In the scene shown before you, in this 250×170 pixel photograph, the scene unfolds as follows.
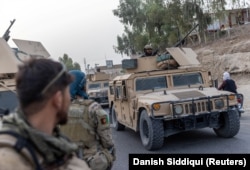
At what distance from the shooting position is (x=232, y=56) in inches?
841

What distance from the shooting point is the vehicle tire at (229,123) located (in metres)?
6.86

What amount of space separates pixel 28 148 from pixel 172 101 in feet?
17.2

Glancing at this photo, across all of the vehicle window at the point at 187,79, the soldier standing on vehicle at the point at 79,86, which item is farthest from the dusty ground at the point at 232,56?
the soldier standing on vehicle at the point at 79,86

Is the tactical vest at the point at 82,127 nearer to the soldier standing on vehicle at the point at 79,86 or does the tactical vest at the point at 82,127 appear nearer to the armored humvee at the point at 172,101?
the soldier standing on vehicle at the point at 79,86

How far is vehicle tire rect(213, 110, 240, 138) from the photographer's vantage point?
6863 mm

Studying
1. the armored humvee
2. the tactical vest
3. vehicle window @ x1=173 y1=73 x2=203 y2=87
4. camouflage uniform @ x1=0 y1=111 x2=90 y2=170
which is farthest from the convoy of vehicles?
camouflage uniform @ x1=0 y1=111 x2=90 y2=170

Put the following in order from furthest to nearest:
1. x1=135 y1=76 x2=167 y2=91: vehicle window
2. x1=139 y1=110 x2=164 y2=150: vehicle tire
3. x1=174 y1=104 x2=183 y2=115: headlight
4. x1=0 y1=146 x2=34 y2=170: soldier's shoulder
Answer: x1=135 y1=76 x2=167 y2=91: vehicle window
x1=139 y1=110 x2=164 y2=150: vehicle tire
x1=174 y1=104 x2=183 y2=115: headlight
x1=0 y1=146 x2=34 y2=170: soldier's shoulder

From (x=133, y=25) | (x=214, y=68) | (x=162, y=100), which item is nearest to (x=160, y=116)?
(x=162, y=100)

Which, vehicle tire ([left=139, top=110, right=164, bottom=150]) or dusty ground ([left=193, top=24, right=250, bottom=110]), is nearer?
vehicle tire ([left=139, top=110, right=164, bottom=150])

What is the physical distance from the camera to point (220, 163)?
5.19m

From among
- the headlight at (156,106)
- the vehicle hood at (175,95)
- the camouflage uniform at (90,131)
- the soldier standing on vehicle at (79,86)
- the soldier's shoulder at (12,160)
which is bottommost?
the headlight at (156,106)

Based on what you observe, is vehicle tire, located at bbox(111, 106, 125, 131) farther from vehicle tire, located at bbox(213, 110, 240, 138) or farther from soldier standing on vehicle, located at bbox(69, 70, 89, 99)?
soldier standing on vehicle, located at bbox(69, 70, 89, 99)

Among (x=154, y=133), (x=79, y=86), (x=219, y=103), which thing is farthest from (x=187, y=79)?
(x=79, y=86)

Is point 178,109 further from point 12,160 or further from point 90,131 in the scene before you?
point 12,160
